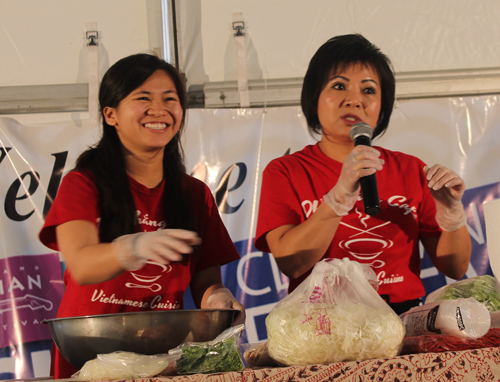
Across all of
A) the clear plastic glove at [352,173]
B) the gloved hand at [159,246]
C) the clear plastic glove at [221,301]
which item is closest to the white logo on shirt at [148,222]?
the clear plastic glove at [221,301]

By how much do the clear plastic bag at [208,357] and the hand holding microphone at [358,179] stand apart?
0.43 m

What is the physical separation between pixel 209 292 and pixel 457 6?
199 cm

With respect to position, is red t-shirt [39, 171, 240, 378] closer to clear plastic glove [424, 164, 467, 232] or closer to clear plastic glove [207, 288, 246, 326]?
clear plastic glove [207, 288, 246, 326]

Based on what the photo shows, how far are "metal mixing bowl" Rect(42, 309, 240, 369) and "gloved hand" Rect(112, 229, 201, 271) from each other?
118mm

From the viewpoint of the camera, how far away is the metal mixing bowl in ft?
2.90

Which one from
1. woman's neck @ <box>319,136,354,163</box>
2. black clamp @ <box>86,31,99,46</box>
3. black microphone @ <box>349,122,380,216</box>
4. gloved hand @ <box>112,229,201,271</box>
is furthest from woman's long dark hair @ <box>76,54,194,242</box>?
black clamp @ <box>86,31,99,46</box>

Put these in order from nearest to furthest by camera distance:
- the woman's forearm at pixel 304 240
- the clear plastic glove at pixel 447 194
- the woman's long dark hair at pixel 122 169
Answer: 1. the clear plastic glove at pixel 447 194
2. the woman's forearm at pixel 304 240
3. the woman's long dark hair at pixel 122 169

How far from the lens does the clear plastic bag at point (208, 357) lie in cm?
80

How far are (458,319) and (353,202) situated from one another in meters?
0.47

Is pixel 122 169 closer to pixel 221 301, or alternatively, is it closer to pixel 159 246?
pixel 221 301

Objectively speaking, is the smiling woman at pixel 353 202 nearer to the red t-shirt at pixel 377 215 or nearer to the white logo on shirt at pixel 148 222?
the red t-shirt at pixel 377 215

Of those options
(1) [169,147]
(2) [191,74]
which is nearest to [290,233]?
(1) [169,147]

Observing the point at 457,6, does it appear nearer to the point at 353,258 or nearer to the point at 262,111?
the point at 262,111

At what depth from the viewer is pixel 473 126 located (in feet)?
8.49
